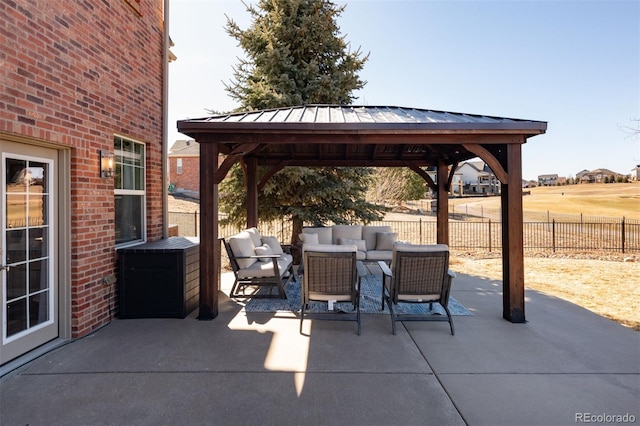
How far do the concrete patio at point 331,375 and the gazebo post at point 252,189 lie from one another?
11.5ft

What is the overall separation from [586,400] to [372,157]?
18.9ft

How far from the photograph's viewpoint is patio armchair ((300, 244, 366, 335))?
3959 mm

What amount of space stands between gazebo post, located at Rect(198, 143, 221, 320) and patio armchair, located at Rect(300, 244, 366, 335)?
133 cm

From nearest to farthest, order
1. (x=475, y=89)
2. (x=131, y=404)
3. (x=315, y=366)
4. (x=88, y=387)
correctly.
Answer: (x=131, y=404) → (x=88, y=387) → (x=315, y=366) → (x=475, y=89)

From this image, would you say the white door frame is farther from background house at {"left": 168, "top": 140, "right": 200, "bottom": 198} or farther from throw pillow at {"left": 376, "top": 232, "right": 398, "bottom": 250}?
background house at {"left": 168, "top": 140, "right": 200, "bottom": 198}

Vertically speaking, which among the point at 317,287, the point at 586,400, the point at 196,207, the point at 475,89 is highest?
the point at 475,89

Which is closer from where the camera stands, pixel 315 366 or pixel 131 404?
pixel 131 404

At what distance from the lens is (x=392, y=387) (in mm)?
2709

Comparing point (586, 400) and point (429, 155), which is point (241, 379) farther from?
point (429, 155)

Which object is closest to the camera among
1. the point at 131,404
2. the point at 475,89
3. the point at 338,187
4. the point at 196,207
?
the point at 131,404

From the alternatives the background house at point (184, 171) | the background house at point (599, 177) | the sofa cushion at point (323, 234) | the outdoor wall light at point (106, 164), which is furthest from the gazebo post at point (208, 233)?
the background house at point (599, 177)

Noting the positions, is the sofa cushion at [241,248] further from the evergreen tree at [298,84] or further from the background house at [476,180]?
the background house at [476,180]

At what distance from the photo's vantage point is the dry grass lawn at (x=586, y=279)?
16.7 ft

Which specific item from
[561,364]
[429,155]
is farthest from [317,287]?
[429,155]
